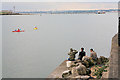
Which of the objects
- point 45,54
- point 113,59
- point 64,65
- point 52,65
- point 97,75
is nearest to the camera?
point 113,59

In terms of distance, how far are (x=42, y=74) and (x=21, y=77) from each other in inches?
59.1

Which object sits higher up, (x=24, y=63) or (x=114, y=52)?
(x=114, y=52)

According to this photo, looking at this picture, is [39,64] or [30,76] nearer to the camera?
[30,76]

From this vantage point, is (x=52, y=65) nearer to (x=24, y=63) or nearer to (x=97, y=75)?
(x=24, y=63)

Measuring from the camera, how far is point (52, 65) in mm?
15383

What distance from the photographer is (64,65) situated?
39.5ft

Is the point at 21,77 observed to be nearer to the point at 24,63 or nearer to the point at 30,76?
the point at 30,76

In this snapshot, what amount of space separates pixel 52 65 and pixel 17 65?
301 cm

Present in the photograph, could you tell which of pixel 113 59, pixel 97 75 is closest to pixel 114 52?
pixel 113 59

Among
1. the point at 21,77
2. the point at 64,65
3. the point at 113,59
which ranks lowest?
the point at 21,77

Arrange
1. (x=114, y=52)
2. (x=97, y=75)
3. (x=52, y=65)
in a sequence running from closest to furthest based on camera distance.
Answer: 1. (x=114, y=52)
2. (x=97, y=75)
3. (x=52, y=65)

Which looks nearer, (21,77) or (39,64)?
(21,77)

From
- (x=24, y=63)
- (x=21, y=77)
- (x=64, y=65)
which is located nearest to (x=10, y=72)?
(x=21, y=77)

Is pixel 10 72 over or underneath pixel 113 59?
underneath
